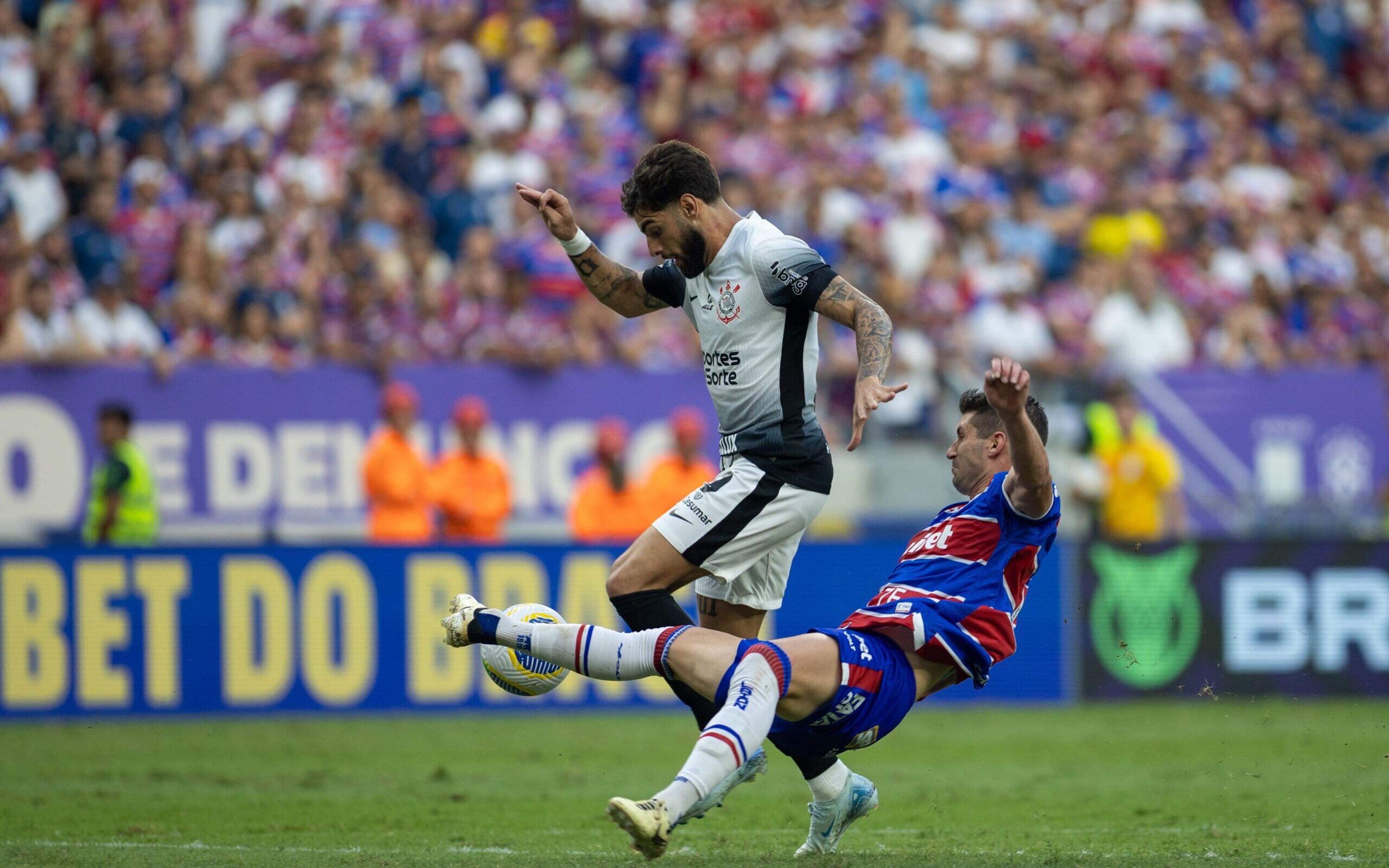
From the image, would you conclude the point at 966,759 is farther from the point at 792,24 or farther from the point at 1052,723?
the point at 792,24

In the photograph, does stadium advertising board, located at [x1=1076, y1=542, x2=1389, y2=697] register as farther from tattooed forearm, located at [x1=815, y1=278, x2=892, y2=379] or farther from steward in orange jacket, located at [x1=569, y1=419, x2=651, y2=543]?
tattooed forearm, located at [x1=815, y1=278, x2=892, y2=379]

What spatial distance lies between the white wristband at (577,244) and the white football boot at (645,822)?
2.57 m

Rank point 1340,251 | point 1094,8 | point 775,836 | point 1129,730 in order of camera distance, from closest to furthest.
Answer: point 775,836, point 1129,730, point 1340,251, point 1094,8

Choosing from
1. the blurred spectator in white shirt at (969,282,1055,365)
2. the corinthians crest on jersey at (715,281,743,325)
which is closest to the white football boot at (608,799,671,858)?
the corinthians crest on jersey at (715,281,743,325)

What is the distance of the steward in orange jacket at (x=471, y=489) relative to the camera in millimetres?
13531

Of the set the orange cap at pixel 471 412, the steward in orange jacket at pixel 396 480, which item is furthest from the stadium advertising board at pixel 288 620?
the orange cap at pixel 471 412

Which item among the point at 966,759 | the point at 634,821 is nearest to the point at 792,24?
the point at 966,759

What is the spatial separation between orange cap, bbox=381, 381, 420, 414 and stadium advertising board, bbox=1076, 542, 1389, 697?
18.4 ft

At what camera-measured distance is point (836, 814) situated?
257 inches

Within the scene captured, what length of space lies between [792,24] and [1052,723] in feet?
32.4

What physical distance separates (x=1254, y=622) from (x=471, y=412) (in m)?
6.58

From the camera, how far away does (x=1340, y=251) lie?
18.7 metres

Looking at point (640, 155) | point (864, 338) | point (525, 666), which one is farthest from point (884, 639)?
point (640, 155)

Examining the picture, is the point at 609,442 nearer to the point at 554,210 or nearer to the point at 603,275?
the point at 603,275
